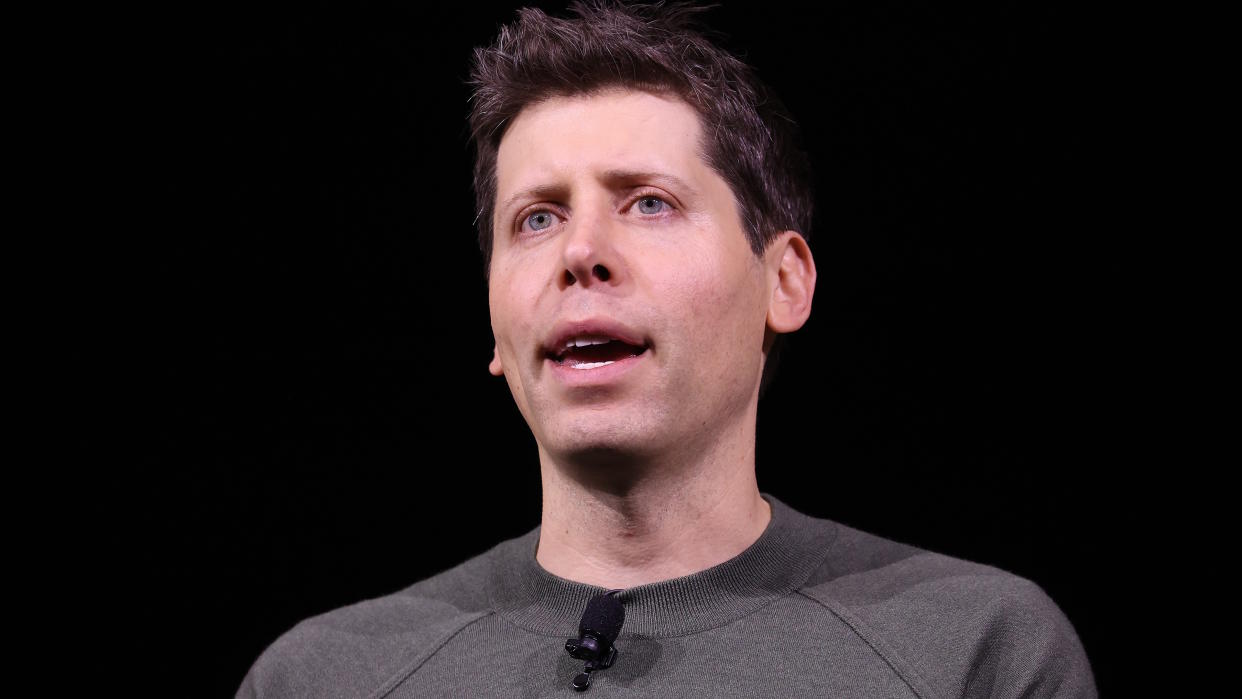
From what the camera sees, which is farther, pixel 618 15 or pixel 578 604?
pixel 618 15

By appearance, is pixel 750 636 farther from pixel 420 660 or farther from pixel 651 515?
pixel 420 660

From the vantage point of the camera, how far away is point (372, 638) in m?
2.37

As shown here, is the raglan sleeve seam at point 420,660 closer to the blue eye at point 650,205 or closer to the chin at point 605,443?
the chin at point 605,443

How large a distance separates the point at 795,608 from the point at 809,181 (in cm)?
95

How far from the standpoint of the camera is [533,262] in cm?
224

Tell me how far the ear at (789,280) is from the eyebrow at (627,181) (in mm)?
242

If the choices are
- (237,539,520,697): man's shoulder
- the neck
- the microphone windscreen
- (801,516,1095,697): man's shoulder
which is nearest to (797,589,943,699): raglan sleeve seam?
(801,516,1095,697): man's shoulder

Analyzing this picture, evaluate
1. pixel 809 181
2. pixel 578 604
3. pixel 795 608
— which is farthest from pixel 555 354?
pixel 809 181

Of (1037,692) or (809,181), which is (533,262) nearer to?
(809,181)

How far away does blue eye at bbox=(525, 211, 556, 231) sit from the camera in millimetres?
2299

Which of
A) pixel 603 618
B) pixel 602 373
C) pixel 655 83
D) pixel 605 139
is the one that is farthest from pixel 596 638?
pixel 655 83

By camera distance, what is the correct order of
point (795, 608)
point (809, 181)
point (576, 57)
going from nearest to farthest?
1. point (795, 608)
2. point (576, 57)
3. point (809, 181)

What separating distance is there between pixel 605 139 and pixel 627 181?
90 millimetres

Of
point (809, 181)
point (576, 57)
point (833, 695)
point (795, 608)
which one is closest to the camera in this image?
point (833, 695)
